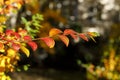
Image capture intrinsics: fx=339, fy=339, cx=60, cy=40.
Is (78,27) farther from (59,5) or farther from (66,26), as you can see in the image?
(59,5)

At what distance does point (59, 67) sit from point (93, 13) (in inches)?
79.4

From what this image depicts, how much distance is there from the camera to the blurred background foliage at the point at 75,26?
891 cm

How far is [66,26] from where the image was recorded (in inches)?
364

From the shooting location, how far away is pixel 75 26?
359 inches

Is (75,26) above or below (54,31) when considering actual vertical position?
below

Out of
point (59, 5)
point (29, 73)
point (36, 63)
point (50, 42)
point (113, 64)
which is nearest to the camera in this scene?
point (50, 42)

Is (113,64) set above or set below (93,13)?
below

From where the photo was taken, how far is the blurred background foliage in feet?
29.2

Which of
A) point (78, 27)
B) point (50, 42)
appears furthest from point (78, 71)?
point (50, 42)

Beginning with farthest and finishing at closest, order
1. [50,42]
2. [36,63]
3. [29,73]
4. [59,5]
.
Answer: [59,5] < [36,63] < [29,73] < [50,42]

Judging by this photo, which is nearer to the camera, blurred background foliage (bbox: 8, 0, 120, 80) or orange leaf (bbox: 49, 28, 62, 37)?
orange leaf (bbox: 49, 28, 62, 37)

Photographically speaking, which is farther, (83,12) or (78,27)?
(83,12)

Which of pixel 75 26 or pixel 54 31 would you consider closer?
pixel 54 31

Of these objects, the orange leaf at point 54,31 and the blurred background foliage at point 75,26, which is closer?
the orange leaf at point 54,31
